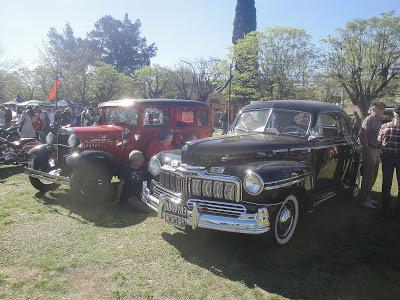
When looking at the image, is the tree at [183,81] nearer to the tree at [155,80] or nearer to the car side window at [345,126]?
the tree at [155,80]

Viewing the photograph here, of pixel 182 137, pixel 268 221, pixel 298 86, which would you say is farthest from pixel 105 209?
pixel 298 86

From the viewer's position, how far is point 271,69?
93.9 ft

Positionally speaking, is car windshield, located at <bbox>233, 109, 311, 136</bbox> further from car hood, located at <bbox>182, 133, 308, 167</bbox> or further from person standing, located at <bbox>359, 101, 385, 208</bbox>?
person standing, located at <bbox>359, 101, 385, 208</bbox>

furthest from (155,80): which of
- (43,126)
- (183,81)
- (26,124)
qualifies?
(26,124)

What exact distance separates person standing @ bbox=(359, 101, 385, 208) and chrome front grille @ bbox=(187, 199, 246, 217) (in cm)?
351

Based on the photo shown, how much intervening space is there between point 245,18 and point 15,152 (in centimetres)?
3264

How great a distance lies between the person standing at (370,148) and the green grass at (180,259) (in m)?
0.76

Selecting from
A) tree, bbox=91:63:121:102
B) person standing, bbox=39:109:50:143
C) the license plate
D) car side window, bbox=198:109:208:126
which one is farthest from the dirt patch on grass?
tree, bbox=91:63:121:102

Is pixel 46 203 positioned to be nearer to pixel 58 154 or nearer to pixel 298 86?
pixel 58 154

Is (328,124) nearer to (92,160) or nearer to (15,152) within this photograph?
(92,160)

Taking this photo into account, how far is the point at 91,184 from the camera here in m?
6.56

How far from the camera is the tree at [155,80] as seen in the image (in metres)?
41.8

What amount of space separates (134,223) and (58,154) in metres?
2.75

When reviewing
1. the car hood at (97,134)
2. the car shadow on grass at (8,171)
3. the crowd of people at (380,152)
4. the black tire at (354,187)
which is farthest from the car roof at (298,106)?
the car shadow on grass at (8,171)
